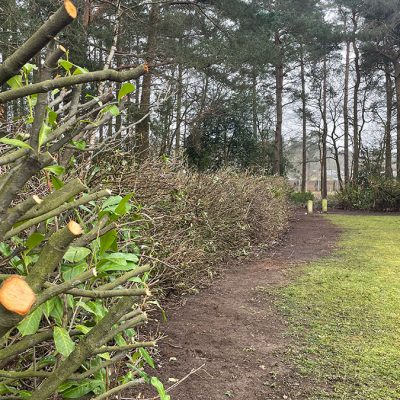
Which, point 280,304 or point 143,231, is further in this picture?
point 280,304

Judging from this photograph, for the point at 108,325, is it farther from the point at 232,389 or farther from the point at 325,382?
the point at 325,382

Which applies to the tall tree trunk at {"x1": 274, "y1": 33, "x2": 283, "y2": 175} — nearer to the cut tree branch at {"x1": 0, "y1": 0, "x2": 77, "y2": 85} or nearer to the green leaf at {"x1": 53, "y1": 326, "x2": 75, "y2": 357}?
the green leaf at {"x1": 53, "y1": 326, "x2": 75, "y2": 357}

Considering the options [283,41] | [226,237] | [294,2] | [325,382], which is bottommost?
[325,382]

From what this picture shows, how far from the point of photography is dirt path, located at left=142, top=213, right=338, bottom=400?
2383 mm

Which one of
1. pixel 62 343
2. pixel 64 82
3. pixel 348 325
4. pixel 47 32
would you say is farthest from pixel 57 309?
pixel 348 325

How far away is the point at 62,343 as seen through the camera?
54.5 inches

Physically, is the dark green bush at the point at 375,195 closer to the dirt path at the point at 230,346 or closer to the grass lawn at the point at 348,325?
the grass lawn at the point at 348,325

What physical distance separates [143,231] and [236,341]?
3.87ft

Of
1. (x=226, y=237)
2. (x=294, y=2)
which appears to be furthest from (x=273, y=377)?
(x=294, y=2)

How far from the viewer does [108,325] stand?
1304 mm

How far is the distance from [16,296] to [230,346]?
2354mm

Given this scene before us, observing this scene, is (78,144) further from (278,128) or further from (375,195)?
(278,128)

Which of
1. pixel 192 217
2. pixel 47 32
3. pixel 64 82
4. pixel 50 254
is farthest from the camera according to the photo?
pixel 192 217

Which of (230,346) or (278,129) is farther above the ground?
(278,129)
